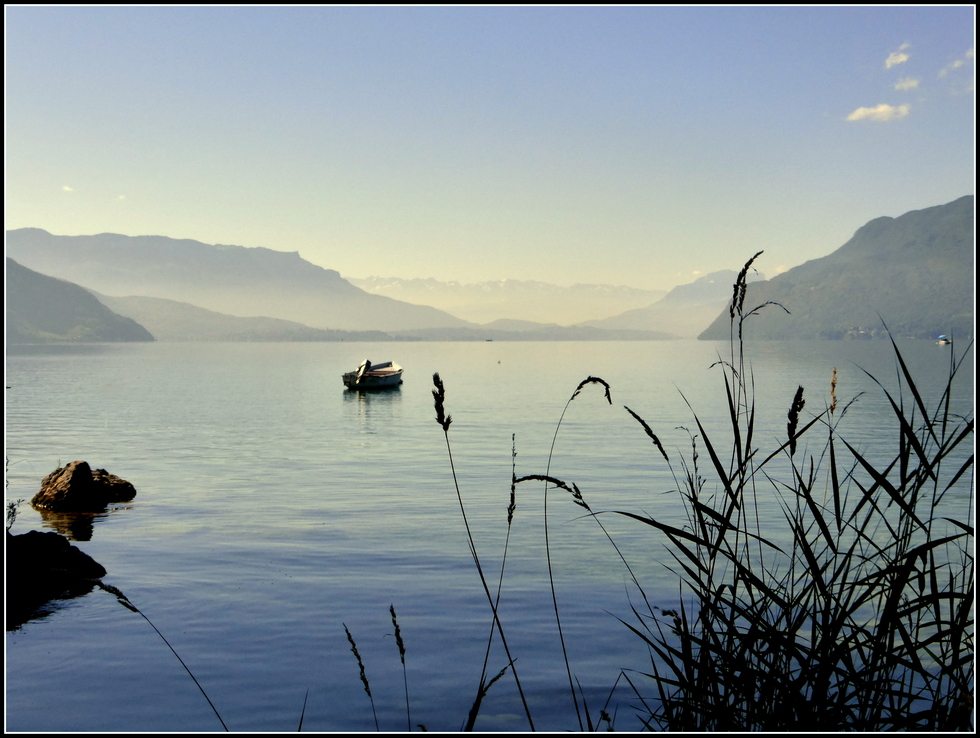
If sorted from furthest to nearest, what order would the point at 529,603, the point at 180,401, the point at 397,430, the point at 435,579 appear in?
the point at 180,401 → the point at 397,430 → the point at 435,579 → the point at 529,603

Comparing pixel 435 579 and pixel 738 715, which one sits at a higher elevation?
pixel 738 715

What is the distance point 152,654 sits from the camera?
789 cm

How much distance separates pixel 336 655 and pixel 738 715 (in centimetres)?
544

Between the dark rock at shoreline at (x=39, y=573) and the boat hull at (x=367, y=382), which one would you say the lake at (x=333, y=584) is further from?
the boat hull at (x=367, y=382)

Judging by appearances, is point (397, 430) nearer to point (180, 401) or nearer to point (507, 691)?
point (180, 401)

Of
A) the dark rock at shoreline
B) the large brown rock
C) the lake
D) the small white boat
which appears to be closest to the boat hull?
the small white boat

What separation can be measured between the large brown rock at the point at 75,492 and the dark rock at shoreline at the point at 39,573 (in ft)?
20.8

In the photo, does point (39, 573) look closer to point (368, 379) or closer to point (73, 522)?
point (73, 522)

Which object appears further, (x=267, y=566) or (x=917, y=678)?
(x=267, y=566)

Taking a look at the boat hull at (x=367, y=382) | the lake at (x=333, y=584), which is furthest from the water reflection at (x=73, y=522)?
the boat hull at (x=367, y=382)

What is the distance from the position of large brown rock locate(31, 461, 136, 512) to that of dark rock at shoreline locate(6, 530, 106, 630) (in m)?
6.34

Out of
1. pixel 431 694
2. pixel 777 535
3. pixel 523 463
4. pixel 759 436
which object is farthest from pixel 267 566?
pixel 759 436

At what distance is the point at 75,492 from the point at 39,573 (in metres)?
6.84

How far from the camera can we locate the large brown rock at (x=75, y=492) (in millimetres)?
15883
